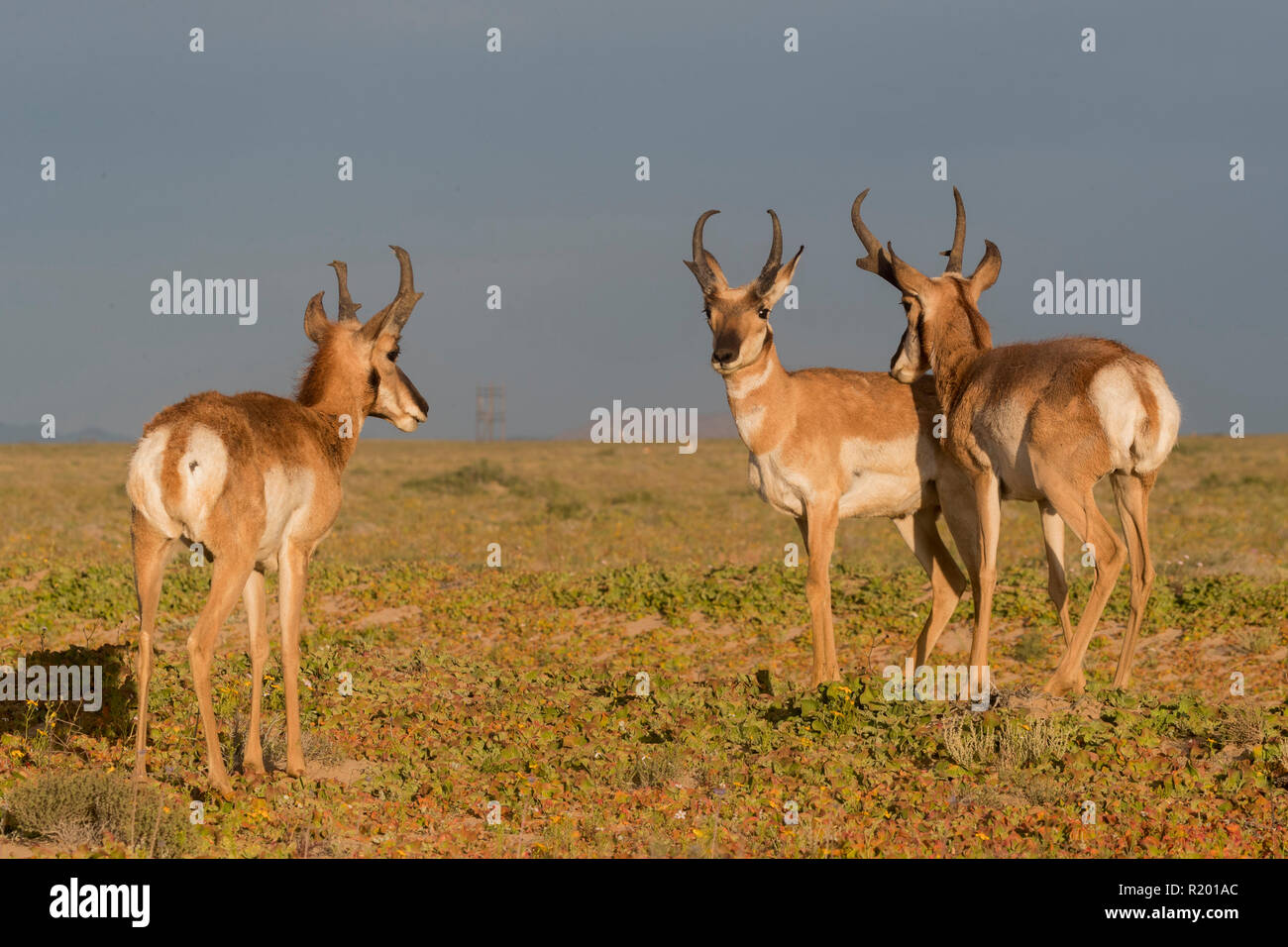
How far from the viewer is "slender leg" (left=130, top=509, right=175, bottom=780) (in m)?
8.47

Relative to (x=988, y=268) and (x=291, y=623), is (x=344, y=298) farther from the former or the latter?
(x=988, y=268)

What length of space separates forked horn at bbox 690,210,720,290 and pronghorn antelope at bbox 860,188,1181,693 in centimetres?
200

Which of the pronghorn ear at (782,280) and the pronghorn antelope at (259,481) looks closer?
the pronghorn antelope at (259,481)

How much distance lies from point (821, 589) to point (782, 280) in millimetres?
2891

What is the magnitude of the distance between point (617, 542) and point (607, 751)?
17.6 m

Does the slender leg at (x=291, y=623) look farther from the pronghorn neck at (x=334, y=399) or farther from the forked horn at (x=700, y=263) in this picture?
the forked horn at (x=700, y=263)

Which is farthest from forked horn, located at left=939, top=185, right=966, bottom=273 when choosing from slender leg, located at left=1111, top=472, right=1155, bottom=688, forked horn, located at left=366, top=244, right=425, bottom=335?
forked horn, located at left=366, top=244, right=425, bottom=335

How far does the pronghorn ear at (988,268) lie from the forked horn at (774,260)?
2.44 metres

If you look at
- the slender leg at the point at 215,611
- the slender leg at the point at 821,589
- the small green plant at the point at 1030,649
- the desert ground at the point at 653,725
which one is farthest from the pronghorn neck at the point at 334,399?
the small green plant at the point at 1030,649

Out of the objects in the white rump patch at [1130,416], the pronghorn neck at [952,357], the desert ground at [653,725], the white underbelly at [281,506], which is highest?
the pronghorn neck at [952,357]

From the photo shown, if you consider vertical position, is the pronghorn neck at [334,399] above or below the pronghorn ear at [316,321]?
below

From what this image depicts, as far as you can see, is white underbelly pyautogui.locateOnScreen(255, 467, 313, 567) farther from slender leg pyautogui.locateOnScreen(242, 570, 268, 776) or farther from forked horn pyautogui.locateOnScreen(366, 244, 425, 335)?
forked horn pyautogui.locateOnScreen(366, 244, 425, 335)

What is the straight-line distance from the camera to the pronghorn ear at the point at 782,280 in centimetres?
1146
